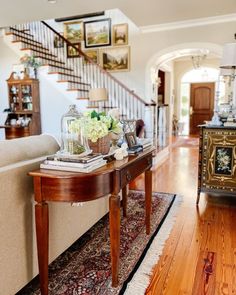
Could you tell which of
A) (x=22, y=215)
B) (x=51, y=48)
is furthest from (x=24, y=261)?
(x=51, y=48)

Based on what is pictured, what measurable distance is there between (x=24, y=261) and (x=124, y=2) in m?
4.35

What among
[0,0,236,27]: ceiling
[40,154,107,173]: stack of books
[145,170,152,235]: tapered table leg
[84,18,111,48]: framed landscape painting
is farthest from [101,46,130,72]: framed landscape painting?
[40,154,107,173]: stack of books

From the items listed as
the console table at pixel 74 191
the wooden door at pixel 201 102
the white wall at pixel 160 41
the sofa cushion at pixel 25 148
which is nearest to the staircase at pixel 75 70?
the white wall at pixel 160 41

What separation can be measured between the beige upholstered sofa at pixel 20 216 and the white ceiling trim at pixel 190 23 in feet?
16.9

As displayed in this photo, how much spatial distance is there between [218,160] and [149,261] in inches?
65.2

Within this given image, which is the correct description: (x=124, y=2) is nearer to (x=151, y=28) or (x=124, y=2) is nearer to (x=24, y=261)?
(x=151, y=28)

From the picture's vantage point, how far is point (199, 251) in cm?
236

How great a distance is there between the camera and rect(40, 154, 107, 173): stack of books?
1.60m

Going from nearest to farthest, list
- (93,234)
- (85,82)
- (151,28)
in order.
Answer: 1. (93,234)
2. (151,28)
3. (85,82)

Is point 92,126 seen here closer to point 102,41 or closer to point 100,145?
point 100,145

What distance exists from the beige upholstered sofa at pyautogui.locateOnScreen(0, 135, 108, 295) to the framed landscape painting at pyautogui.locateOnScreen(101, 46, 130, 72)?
18.5 feet

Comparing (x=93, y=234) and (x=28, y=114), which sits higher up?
(x=28, y=114)

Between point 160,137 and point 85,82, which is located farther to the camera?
point 85,82

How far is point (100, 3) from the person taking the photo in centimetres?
466
